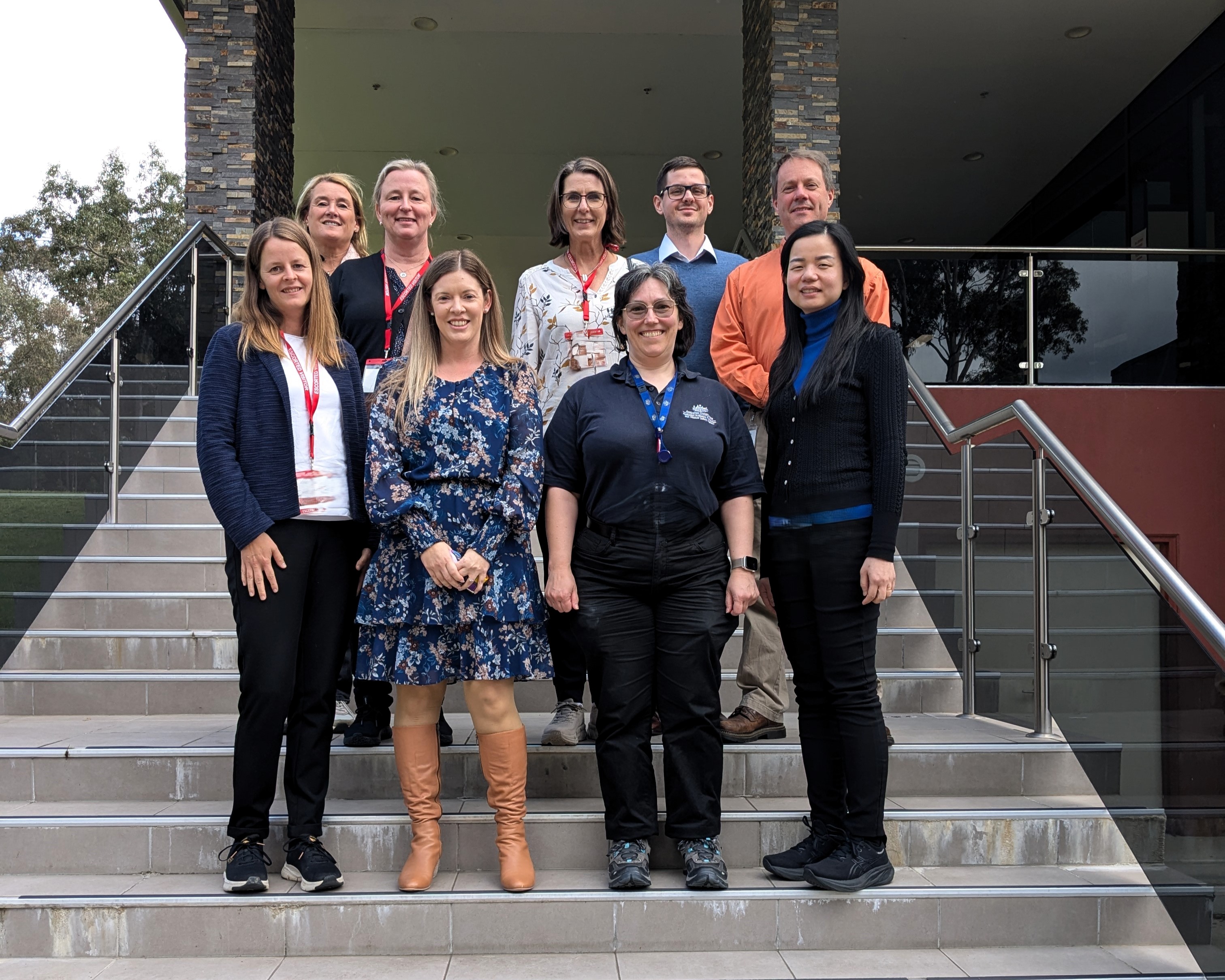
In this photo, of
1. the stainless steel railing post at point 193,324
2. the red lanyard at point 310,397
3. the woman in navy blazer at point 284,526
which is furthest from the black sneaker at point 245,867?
the stainless steel railing post at point 193,324

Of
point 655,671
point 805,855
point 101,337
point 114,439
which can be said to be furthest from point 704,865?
point 101,337

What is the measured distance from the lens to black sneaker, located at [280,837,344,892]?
261cm

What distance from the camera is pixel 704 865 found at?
2623 mm

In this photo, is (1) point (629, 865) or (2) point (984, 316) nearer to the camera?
(1) point (629, 865)

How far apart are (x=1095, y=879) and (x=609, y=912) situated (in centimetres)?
140

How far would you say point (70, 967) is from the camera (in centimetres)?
251

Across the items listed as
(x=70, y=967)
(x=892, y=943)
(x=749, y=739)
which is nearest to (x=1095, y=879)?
(x=892, y=943)

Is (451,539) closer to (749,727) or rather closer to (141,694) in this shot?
(749,727)

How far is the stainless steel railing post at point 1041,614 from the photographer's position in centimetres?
344

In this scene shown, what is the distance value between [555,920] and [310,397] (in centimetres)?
156

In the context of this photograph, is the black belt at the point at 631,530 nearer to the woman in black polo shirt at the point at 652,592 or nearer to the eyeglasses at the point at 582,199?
the woman in black polo shirt at the point at 652,592

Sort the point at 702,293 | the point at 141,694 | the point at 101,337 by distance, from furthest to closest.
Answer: the point at 101,337, the point at 141,694, the point at 702,293

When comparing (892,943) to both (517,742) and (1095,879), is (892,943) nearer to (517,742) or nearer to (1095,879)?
(1095,879)

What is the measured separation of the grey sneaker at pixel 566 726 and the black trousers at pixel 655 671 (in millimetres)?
440
